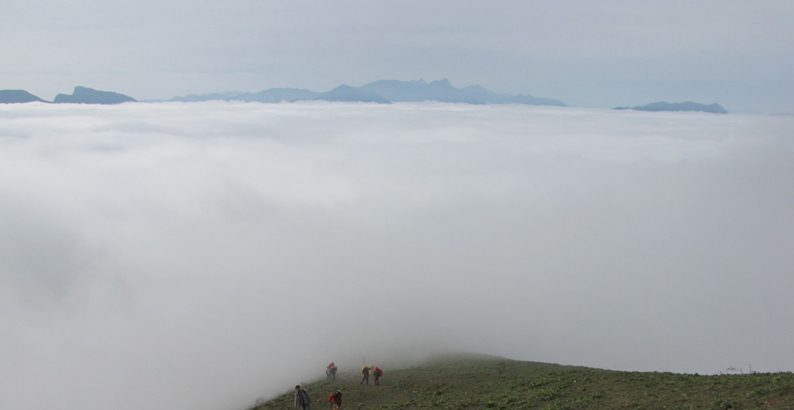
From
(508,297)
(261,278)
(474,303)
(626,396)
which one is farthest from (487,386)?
(261,278)

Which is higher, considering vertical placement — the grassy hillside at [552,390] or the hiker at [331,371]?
the grassy hillside at [552,390]

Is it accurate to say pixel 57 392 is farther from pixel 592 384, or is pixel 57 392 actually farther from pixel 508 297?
pixel 508 297

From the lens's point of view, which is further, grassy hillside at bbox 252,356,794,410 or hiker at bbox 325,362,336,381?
hiker at bbox 325,362,336,381

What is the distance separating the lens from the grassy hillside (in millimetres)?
21406

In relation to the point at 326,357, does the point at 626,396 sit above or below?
above

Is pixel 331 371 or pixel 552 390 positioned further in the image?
pixel 331 371

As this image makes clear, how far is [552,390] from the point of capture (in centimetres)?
2694

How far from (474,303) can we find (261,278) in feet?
243

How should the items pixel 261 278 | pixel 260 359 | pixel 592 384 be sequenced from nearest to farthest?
pixel 592 384, pixel 260 359, pixel 261 278

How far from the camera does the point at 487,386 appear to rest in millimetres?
31781

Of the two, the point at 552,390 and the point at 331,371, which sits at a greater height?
the point at 552,390

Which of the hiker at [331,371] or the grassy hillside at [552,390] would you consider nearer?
the grassy hillside at [552,390]

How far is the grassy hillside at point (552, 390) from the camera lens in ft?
70.2

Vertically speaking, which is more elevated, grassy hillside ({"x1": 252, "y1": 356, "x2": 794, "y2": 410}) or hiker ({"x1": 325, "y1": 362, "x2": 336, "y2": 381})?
grassy hillside ({"x1": 252, "y1": 356, "x2": 794, "y2": 410})
